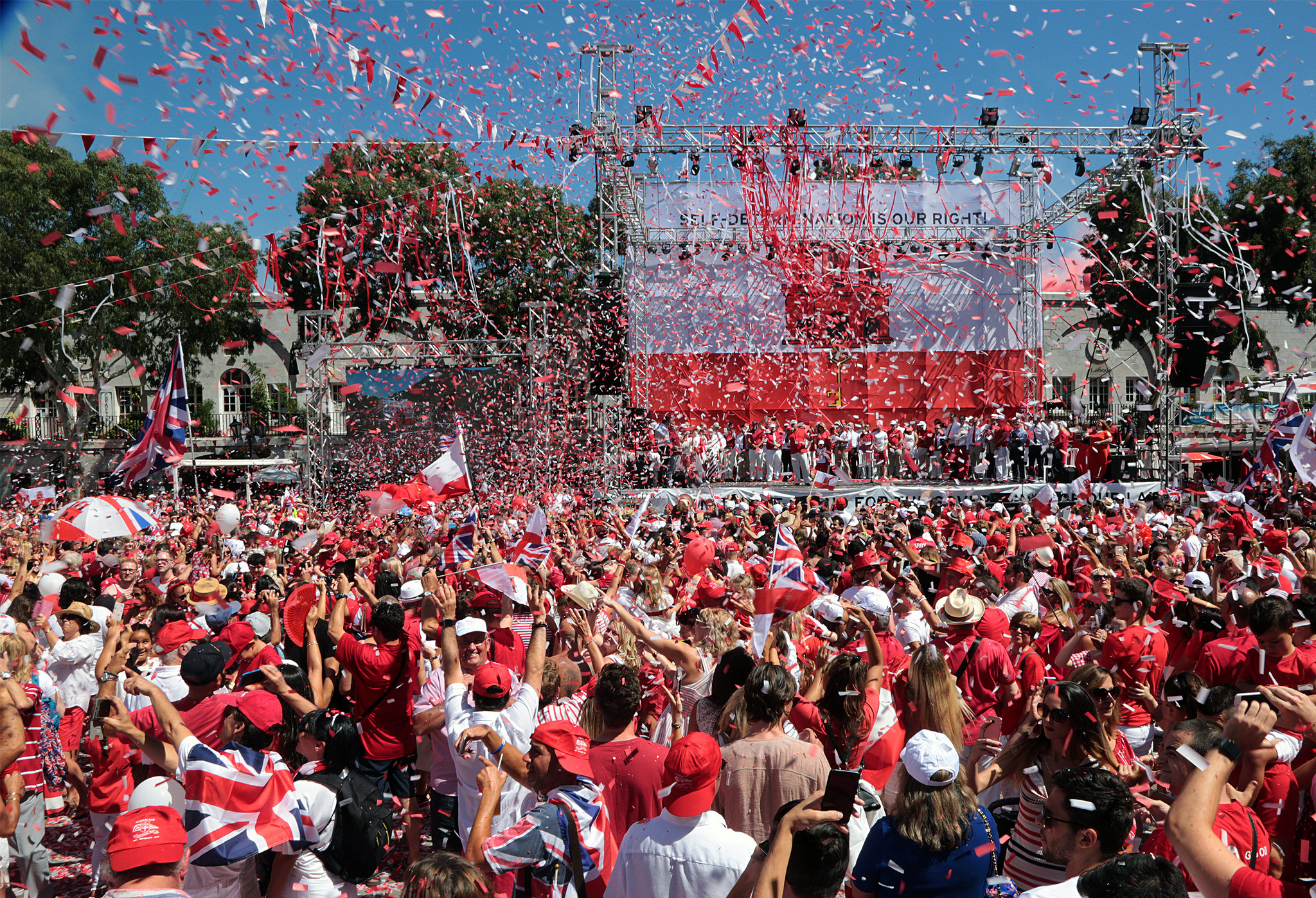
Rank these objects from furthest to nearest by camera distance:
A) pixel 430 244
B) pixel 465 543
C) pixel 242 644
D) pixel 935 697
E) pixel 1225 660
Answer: pixel 430 244
pixel 465 543
pixel 242 644
pixel 1225 660
pixel 935 697

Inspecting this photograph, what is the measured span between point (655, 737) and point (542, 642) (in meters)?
0.66

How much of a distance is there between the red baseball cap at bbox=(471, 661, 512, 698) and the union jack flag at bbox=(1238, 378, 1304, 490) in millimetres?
10555

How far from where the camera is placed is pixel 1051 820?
112 inches

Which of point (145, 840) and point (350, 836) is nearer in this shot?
point (145, 840)

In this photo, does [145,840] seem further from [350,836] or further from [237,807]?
Answer: [350,836]

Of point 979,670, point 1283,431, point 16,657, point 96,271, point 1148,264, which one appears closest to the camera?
point 16,657

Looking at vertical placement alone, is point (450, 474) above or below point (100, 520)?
above

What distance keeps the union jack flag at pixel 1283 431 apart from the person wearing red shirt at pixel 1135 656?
746 centimetres

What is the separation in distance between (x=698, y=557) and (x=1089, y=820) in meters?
5.76

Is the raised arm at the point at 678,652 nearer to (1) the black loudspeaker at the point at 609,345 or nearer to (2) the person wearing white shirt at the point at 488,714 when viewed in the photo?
(2) the person wearing white shirt at the point at 488,714

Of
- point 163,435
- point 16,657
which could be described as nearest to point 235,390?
point 163,435

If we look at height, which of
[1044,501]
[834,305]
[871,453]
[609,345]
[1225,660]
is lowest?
[871,453]

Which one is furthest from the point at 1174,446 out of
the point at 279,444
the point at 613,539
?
the point at 279,444

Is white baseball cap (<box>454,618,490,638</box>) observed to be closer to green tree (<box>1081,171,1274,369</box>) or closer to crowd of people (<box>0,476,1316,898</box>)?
crowd of people (<box>0,476,1316,898</box>)
